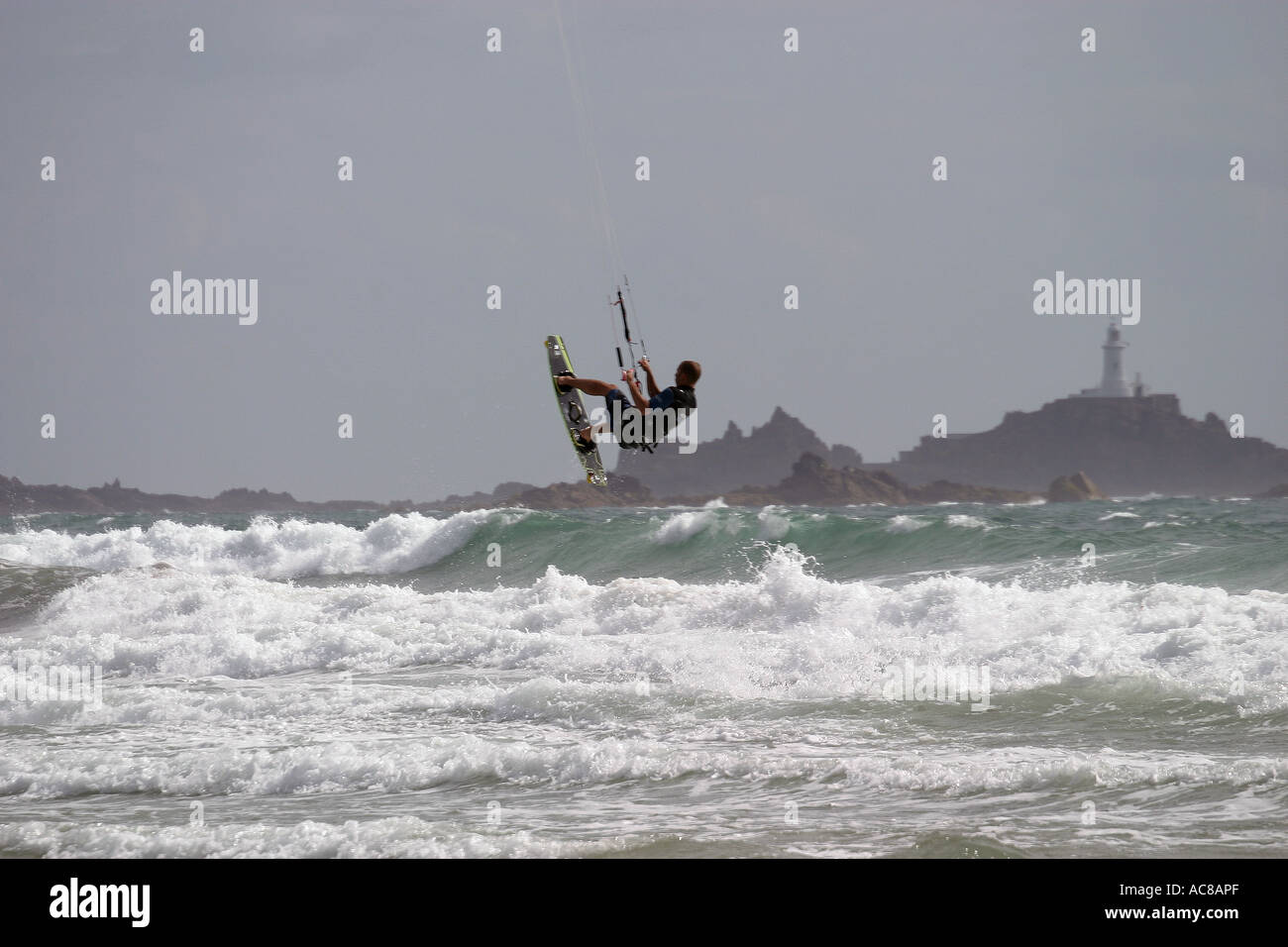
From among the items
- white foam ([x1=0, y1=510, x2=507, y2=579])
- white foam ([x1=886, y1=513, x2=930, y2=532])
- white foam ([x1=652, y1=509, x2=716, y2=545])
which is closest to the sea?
white foam ([x1=886, y1=513, x2=930, y2=532])

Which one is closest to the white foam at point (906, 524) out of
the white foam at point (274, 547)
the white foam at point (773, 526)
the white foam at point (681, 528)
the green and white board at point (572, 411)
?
the white foam at point (773, 526)

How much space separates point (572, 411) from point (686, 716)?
360cm

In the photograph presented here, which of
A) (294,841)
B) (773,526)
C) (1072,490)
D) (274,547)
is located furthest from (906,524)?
(1072,490)

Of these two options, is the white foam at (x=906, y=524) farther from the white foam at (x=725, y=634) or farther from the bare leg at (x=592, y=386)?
the bare leg at (x=592, y=386)

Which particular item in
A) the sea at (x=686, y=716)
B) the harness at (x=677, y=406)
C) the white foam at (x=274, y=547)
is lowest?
the sea at (x=686, y=716)

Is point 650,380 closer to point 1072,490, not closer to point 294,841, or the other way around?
point 294,841

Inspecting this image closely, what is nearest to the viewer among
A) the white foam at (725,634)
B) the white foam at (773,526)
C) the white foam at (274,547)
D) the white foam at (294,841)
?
the white foam at (294,841)

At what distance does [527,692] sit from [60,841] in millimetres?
5503

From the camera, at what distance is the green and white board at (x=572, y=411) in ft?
44.3

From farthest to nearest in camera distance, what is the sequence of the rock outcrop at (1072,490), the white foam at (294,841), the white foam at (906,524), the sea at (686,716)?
the rock outcrop at (1072,490)
the white foam at (906,524)
the sea at (686,716)
the white foam at (294,841)

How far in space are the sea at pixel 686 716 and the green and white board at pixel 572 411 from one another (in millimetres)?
2503

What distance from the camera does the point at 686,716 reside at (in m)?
12.2

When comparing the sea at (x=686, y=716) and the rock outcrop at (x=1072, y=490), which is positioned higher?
the rock outcrop at (x=1072, y=490)
